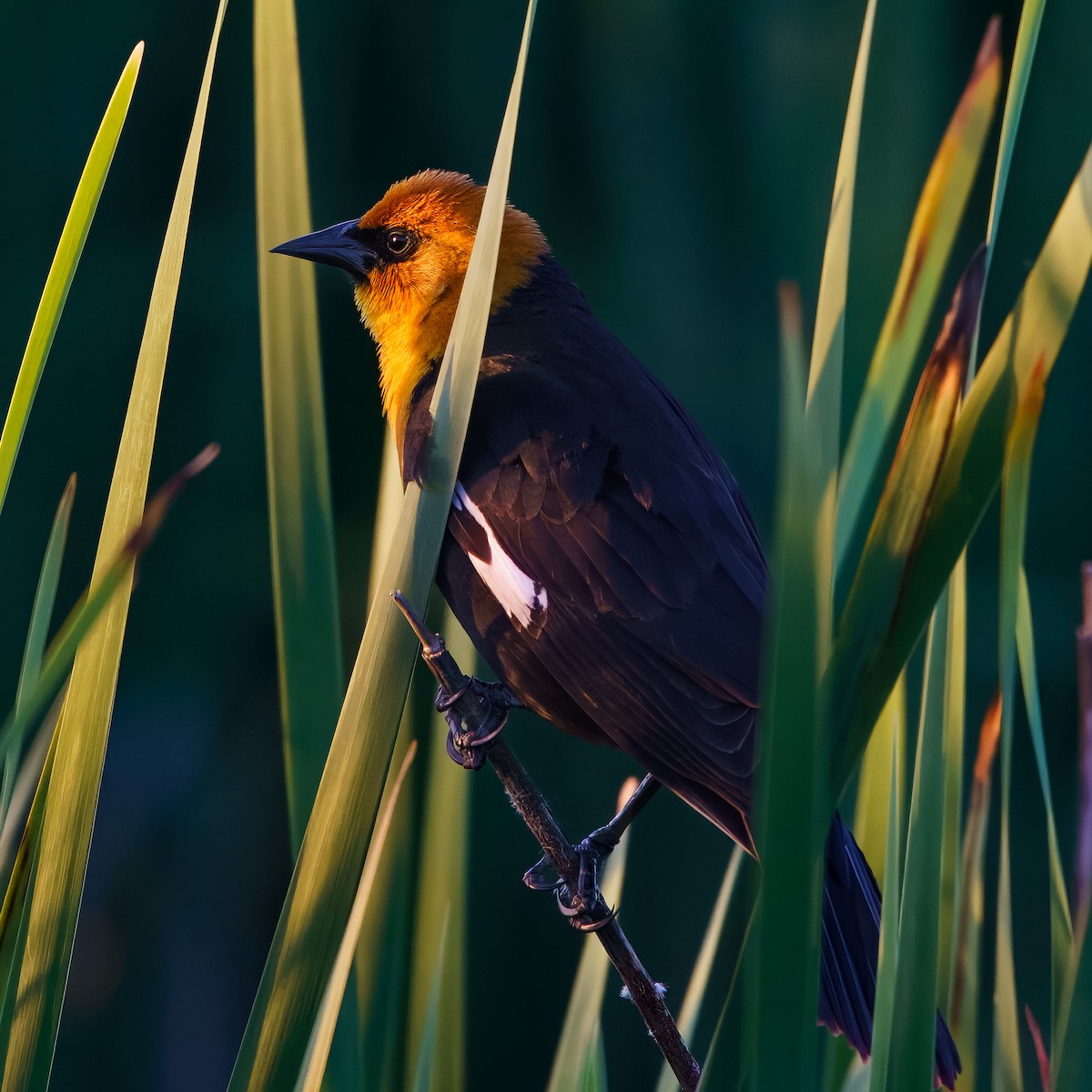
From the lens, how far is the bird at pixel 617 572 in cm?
82

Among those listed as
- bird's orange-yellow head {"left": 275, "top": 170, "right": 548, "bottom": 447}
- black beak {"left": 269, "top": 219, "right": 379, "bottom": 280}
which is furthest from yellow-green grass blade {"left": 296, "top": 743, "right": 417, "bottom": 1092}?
black beak {"left": 269, "top": 219, "right": 379, "bottom": 280}

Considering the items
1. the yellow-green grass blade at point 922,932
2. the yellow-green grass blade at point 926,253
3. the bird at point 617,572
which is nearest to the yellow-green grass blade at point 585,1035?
the bird at point 617,572

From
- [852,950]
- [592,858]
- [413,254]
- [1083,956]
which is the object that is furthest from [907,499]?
[413,254]

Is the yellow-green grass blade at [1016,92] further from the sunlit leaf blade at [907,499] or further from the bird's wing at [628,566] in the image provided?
the bird's wing at [628,566]

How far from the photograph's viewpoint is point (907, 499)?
1.59 feet

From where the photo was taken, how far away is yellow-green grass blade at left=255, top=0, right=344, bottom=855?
0.65 meters

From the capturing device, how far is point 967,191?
1.63 ft

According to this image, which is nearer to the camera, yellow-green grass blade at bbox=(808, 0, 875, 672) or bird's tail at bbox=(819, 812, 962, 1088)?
yellow-green grass blade at bbox=(808, 0, 875, 672)

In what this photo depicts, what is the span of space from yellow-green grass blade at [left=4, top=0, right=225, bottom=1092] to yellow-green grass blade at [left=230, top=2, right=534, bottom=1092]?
0.34ft

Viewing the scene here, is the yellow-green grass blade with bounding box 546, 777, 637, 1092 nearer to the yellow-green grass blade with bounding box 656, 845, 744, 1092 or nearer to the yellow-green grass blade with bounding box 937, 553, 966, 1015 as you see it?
the yellow-green grass blade with bounding box 656, 845, 744, 1092

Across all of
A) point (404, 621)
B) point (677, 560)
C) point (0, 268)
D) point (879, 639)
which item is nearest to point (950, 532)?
point (879, 639)

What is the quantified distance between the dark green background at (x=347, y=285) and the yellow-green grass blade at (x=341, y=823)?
1222 mm

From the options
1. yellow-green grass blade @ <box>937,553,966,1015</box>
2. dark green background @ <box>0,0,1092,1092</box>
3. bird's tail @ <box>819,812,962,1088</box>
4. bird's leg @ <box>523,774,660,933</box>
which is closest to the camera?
yellow-green grass blade @ <box>937,553,966,1015</box>

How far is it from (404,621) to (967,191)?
317 millimetres
